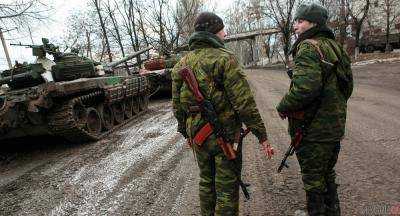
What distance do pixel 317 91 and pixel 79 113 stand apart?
7036 millimetres

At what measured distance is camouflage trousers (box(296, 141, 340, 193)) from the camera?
369 cm

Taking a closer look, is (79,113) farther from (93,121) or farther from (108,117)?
(108,117)

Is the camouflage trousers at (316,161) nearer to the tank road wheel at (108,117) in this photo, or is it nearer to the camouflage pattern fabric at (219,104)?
the camouflage pattern fabric at (219,104)

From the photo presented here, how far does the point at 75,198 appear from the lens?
562 centimetres

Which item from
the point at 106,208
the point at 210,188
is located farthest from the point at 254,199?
the point at 106,208

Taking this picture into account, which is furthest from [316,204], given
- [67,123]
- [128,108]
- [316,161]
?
Result: [128,108]

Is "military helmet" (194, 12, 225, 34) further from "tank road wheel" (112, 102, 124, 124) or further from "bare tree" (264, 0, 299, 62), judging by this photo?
"bare tree" (264, 0, 299, 62)

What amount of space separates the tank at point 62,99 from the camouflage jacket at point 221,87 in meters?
5.38

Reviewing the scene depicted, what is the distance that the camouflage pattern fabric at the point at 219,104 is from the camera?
355 centimetres

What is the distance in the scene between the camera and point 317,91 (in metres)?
3.52

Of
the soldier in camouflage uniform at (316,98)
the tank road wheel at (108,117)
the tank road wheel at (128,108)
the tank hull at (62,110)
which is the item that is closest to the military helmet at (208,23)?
the soldier in camouflage uniform at (316,98)

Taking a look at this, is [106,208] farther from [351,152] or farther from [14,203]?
[351,152]

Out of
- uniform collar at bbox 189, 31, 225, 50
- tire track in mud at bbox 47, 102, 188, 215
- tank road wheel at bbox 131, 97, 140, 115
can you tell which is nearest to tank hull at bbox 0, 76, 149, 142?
tire track in mud at bbox 47, 102, 188, 215

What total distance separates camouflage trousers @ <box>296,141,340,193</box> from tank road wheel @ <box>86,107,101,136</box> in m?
6.71
